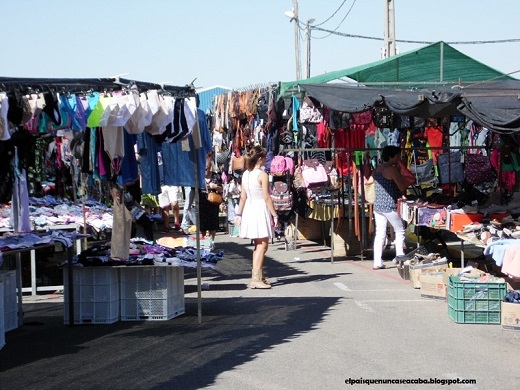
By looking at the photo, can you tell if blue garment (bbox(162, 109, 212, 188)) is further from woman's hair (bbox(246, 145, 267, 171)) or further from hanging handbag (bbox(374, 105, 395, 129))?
hanging handbag (bbox(374, 105, 395, 129))

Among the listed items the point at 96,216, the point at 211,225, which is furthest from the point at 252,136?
the point at 96,216

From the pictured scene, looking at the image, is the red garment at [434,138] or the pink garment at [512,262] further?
the red garment at [434,138]

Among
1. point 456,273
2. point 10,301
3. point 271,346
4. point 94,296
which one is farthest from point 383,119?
point 10,301

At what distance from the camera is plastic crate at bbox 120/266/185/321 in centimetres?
1093

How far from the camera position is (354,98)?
1419 cm

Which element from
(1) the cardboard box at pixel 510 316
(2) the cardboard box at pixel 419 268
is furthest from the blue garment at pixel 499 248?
(2) the cardboard box at pixel 419 268

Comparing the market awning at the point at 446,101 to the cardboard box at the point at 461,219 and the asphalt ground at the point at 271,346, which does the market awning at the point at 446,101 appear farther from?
the asphalt ground at the point at 271,346

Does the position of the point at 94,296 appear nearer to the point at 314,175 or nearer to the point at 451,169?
the point at 314,175

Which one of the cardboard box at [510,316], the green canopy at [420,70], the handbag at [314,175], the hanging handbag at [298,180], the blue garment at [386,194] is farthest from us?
the green canopy at [420,70]

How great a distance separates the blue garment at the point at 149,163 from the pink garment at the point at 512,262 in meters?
4.61

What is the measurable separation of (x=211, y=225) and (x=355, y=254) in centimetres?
285

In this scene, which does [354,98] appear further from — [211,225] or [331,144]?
[211,225]

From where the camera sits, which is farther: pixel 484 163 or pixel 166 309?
pixel 484 163

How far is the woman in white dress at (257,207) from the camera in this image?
13484 millimetres
